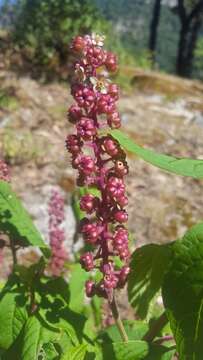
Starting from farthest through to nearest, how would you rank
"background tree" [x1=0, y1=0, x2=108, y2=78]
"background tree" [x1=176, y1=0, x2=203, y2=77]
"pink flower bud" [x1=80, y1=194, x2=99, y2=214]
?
"background tree" [x1=176, y1=0, x2=203, y2=77]
"background tree" [x1=0, y1=0, x2=108, y2=78]
"pink flower bud" [x1=80, y1=194, x2=99, y2=214]

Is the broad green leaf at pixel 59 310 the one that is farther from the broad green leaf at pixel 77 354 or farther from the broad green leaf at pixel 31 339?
the broad green leaf at pixel 77 354

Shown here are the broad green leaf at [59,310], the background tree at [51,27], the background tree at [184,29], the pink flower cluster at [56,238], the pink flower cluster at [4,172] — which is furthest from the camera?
the background tree at [184,29]

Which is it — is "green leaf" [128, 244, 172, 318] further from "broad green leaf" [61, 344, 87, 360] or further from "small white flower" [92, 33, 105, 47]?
"small white flower" [92, 33, 105, 47]

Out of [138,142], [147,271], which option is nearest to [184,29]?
[138,142]

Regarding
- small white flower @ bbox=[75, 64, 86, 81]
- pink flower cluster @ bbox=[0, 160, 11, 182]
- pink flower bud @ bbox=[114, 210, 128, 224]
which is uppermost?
small white flower @ bbox=[75, 64, 86, 81]

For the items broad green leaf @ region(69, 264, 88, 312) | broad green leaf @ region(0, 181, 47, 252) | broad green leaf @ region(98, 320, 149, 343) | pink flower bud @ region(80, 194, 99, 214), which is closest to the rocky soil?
broad green leaf @ region(69, 264, 88, 312)

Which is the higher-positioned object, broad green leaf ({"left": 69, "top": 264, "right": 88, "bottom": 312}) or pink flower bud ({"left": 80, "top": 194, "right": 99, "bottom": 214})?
pink flower bud ({"left": 80, "top": 194, "right": 99, "bottom": 214})

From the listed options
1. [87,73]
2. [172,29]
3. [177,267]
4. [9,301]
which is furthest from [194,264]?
[172,29]

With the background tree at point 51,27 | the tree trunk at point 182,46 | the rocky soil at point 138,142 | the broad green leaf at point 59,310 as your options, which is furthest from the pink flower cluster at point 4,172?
the tree trunk at point 182,46

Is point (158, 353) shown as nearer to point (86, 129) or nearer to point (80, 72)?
point (86, 129)
